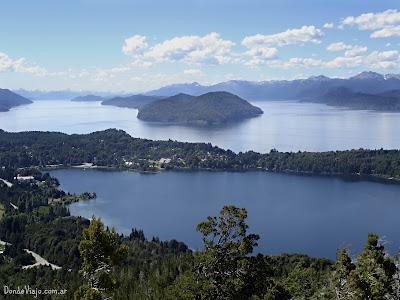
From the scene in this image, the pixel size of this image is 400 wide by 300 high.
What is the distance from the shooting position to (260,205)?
10162 cm

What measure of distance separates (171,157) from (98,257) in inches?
6226

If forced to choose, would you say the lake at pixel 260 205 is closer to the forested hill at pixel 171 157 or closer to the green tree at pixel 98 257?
the forested hill at pixel 171 157

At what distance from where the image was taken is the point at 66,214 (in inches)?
3708

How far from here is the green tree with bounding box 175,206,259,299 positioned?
46.9 ft

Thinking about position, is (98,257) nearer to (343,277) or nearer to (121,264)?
(343,277)

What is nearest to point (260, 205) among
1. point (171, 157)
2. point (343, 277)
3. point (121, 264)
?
point (121, 264)

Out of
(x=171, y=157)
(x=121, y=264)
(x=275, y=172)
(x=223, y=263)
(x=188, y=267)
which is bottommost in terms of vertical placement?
(x=188, y=267)

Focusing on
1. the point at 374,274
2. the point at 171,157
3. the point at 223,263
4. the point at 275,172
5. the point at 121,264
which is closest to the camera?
the point at 223,263

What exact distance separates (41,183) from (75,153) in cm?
4444

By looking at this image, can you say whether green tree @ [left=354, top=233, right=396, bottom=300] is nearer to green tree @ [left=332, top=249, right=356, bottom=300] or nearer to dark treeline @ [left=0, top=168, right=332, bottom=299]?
green tree @ [left=332, top=249, right=356, bottom=300]

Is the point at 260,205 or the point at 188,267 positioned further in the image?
the point at 260,205

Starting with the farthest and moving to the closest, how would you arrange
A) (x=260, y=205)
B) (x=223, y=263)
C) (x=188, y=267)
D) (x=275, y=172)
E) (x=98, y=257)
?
1. (x=275, y=172)
2. (x=260, y=205)
3. (x=188, y=267)
4. (x=223, y=263)
5. (x=98, y=257)

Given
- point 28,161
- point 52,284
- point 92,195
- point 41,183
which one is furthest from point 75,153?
point 52,284

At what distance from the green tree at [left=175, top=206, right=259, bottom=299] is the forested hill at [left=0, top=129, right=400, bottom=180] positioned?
431 ft
